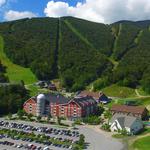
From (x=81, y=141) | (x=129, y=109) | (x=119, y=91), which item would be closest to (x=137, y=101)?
(x=119, y=91)

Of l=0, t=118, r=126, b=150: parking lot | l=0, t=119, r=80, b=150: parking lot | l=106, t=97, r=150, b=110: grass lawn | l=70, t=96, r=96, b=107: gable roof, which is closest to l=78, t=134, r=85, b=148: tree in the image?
l=0, t=118, r=126, b=150: parking lot

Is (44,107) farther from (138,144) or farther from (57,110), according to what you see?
(138,144)

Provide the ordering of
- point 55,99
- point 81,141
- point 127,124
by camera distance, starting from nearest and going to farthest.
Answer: point 81,141 → point 127,124 → point 55,99

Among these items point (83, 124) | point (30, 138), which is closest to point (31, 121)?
point (83, 124)

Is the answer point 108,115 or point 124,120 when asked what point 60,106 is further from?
point 124,120

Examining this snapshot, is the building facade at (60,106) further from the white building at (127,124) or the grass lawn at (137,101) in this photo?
the white building at (127,124)

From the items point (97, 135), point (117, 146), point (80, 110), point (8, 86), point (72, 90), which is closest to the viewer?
point (117, 146)
